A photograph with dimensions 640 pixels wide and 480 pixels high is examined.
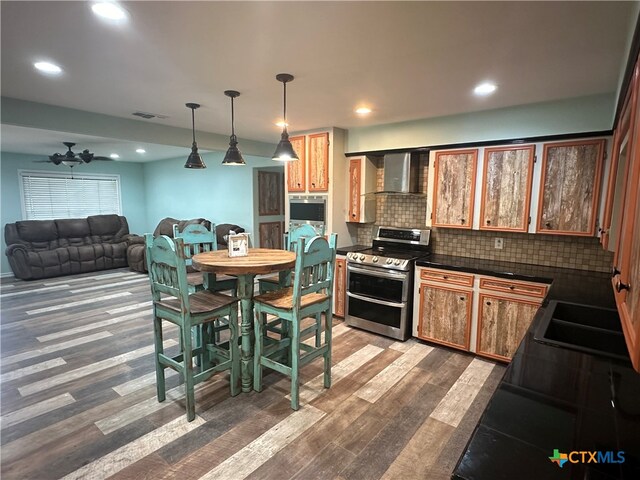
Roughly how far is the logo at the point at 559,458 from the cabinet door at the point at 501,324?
97.5 inches

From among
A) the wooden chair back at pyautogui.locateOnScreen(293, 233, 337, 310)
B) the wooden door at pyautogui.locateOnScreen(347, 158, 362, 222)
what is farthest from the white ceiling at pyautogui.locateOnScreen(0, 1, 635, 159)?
the wooden chair back at pyautogui.locateOnScreen(293, 233, 337, 310)

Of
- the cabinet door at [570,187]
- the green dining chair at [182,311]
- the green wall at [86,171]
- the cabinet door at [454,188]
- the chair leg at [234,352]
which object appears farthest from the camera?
the green wall at [86,171]

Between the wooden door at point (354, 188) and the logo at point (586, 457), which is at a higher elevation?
the wooden door at point (354, 188)

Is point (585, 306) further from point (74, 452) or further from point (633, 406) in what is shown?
point (74, 452)

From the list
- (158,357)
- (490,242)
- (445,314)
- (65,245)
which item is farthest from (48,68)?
(65,245)

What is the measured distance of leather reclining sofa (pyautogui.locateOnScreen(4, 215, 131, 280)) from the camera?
636 cm

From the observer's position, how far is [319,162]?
4348 millimetres

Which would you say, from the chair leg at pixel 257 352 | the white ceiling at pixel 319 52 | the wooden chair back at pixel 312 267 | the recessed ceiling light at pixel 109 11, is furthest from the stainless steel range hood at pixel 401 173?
the recessed ceiling light at pixel 109 11

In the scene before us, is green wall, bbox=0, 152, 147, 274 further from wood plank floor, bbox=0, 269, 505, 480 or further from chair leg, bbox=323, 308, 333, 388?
chair leg, bbox=323, 308, 333, 388

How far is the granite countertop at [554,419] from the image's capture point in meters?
0.77

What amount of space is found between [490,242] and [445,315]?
96 cm

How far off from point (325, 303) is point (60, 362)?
8.61ft

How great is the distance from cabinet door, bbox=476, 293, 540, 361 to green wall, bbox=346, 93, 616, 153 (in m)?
1.59

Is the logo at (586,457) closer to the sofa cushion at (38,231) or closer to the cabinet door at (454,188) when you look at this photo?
the cabinet door at (454,188)
